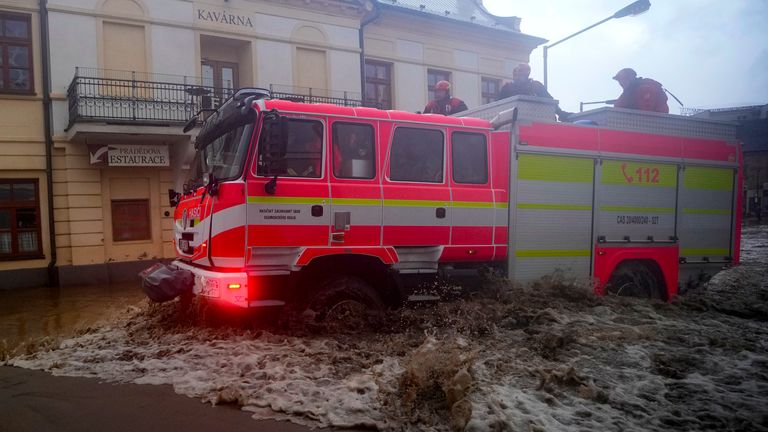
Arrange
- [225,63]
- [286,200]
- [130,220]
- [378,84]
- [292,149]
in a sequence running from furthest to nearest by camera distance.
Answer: [378,84], [225,63], [130,220], [292,149], [286,200]

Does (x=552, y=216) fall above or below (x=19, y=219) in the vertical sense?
above

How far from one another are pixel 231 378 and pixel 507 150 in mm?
4242

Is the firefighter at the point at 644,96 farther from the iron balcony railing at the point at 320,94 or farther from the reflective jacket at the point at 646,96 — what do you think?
the iron balcony railing at the point at 320,94

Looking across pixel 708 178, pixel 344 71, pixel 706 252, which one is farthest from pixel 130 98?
pixel 706 252

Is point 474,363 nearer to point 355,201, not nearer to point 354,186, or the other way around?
point 355,201

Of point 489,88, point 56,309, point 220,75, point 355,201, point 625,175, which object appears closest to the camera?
point 355,201

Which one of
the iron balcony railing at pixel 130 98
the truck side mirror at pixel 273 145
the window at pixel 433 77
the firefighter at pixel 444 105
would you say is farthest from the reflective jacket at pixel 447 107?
the window at pixel 433 77

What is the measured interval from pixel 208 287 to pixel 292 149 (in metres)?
1.64

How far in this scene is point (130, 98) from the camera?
13.3 meters

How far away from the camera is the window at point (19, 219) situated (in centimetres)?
1282

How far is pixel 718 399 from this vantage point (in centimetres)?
406

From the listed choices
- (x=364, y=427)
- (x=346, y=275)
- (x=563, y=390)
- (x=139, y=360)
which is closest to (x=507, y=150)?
(x=346, y=275)

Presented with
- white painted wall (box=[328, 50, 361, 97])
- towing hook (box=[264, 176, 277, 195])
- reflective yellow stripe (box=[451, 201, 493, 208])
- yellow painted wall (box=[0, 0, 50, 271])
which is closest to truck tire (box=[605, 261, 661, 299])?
reflective yellow stripe (box=[451, 201, 493, 208])

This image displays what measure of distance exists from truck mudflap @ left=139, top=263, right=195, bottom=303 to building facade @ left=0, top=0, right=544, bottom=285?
6769 mm
